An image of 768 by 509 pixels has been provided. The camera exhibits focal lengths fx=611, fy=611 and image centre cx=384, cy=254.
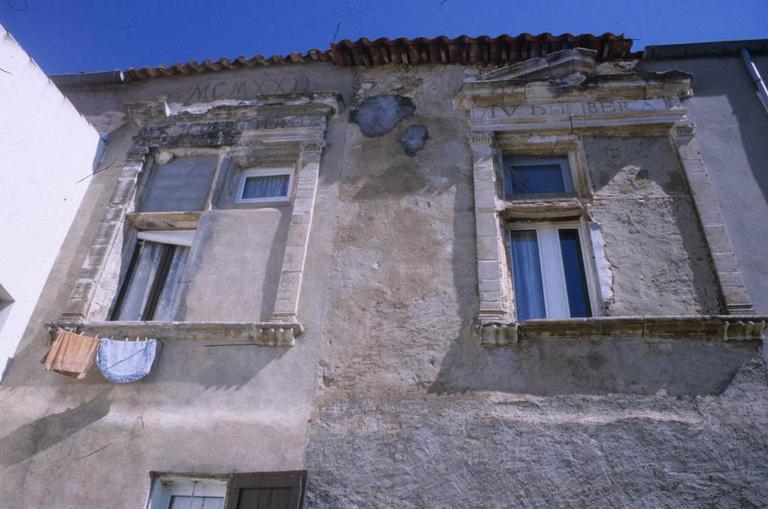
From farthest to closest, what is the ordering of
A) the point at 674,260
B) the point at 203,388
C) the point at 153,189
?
the point at 153,189
the point at 674,260
the point at 203,388

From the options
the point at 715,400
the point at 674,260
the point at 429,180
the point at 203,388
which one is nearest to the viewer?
the point at 715,400

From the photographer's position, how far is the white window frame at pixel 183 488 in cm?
496

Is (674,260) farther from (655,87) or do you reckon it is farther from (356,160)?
(356,160)

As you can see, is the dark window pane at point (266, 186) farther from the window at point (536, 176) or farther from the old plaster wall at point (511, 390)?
the window at point (536, 176)

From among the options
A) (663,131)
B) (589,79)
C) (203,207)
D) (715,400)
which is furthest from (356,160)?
(715,400)

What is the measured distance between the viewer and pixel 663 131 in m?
6.73

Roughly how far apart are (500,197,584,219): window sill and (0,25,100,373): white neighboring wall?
480 centimetres

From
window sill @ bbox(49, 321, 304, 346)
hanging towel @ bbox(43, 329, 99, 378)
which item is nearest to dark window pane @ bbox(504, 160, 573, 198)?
window sill @ bbox(49, 321, 304, 346)

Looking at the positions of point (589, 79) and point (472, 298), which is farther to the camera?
point (589, 79)

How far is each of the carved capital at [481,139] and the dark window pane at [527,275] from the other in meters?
1.14

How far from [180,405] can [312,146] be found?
329cm

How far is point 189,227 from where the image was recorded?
6895 mm

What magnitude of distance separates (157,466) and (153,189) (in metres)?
3.47

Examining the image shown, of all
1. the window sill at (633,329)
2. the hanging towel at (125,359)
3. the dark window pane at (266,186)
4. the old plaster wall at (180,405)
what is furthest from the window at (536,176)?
the hanging towel at (125,359)
